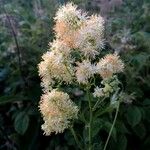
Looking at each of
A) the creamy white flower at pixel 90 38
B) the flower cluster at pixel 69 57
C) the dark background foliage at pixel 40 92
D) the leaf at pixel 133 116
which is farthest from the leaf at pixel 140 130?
the creamy white flower at pixel 90 38

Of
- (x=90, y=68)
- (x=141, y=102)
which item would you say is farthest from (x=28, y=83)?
(x=90, y=68)

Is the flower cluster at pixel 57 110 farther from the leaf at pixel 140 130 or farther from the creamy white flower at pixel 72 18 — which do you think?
the leaf at pixel 140 130

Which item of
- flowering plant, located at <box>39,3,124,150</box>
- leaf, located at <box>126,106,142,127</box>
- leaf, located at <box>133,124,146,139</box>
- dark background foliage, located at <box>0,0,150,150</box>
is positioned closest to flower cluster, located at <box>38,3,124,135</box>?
flowering plant, located at <box>39,3,124,150</box>

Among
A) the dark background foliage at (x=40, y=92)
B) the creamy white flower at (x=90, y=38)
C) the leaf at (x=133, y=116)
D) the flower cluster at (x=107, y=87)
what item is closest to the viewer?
the creamy white flower at (x=90, y=38)

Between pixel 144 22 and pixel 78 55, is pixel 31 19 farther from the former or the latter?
pixel 78 55

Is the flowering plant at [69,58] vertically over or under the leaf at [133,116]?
over

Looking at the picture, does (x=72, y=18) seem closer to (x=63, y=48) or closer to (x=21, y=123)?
(x=63, y=48)
